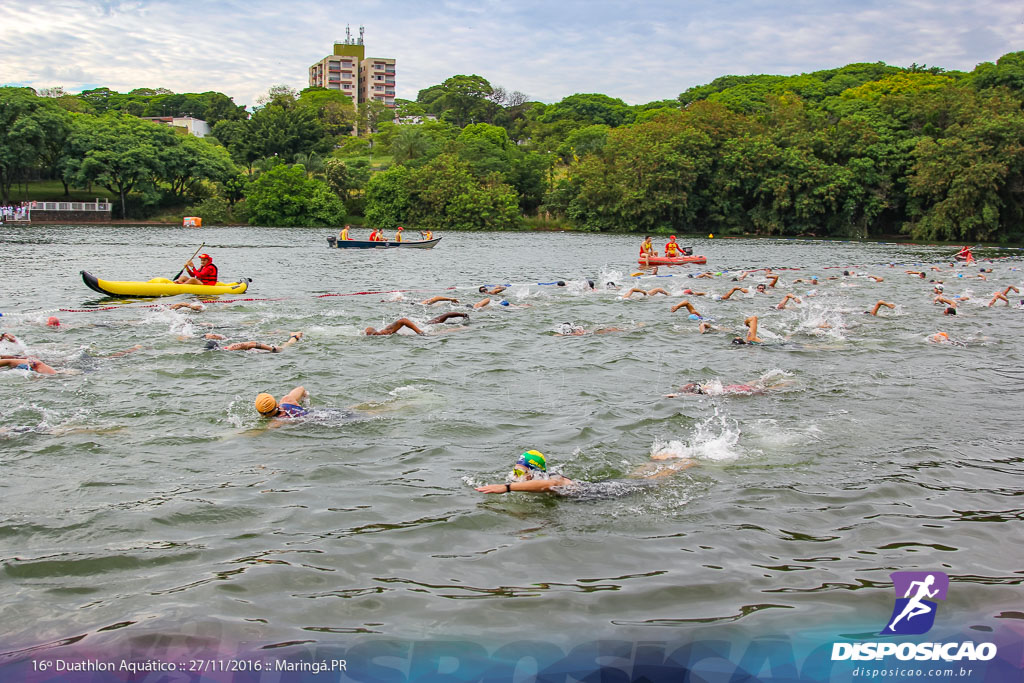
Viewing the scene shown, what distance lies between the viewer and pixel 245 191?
209ft

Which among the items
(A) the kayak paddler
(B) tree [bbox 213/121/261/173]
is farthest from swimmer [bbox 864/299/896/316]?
(B) tree [bbox 213/121/261/173]

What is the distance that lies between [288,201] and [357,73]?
9454 cm

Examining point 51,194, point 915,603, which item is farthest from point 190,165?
point 915,603

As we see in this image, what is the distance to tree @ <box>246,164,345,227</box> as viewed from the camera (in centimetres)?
6197

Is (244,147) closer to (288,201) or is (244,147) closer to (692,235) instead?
(288,201)

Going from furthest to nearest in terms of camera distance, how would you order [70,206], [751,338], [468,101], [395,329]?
1. [468,101]
2. [70,206]
3. [395,329]
4. [751,338]

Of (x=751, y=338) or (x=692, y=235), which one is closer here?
(x=751, y=338)

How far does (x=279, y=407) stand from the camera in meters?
8.92

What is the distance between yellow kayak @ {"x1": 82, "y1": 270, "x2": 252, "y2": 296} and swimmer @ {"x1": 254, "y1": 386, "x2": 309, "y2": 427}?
1225 cm

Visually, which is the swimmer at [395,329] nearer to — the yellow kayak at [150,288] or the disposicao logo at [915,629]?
the yellow kayak at [150,288]

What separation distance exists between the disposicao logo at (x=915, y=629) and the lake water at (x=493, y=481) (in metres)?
0.14

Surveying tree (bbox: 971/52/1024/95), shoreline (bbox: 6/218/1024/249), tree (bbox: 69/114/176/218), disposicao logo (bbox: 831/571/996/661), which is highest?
tree (bbox: 971/52/1024/95)

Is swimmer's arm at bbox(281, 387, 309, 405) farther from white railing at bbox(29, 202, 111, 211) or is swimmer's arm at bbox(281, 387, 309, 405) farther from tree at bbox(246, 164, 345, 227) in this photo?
white railing at bbox(29, 202, 111, 211)

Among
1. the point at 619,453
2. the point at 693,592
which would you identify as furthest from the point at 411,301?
the point at 693,592
